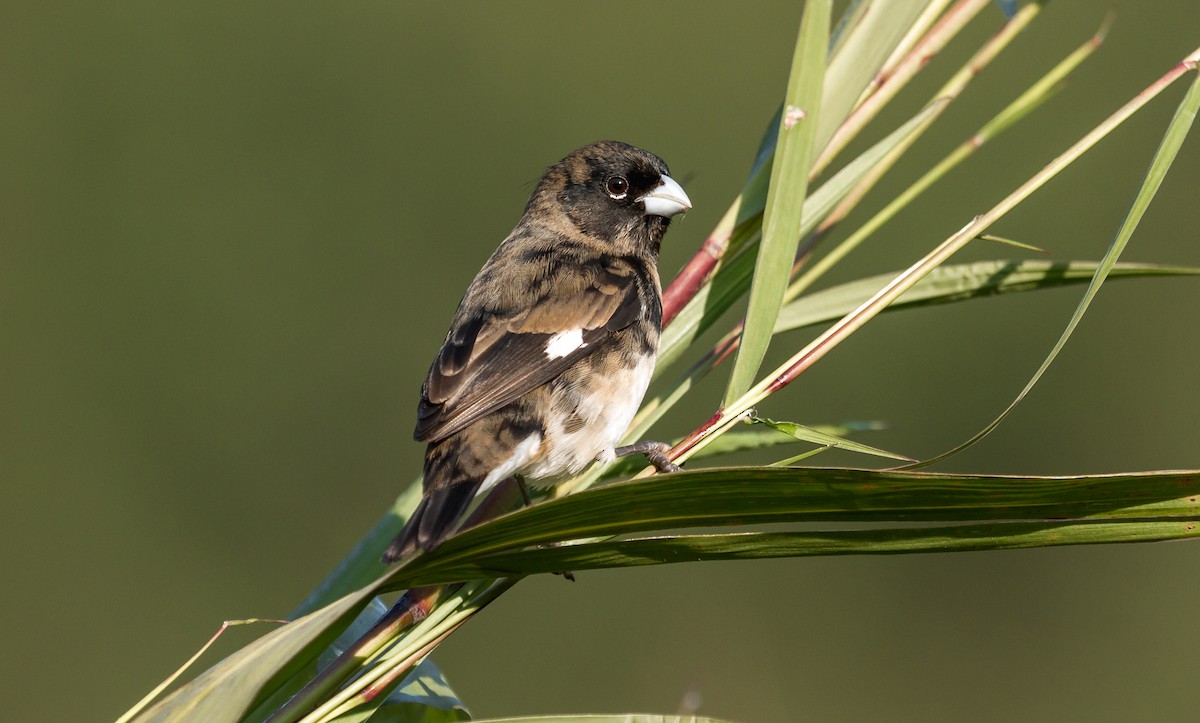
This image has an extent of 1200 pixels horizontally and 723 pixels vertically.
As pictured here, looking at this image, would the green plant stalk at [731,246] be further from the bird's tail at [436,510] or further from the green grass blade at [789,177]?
the bird's tail at [436,510]

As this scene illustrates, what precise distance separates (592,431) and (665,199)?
3.22 ft

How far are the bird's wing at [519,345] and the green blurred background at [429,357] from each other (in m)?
3.79

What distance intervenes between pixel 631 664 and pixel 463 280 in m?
2.97

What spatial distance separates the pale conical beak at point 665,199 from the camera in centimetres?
329

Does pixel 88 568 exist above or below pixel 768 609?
above

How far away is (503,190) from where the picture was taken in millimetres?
8070

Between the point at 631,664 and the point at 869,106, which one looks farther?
the point at 631,664

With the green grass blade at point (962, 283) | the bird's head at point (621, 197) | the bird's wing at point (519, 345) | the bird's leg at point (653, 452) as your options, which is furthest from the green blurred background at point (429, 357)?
the green grass blade at point (962, 283)

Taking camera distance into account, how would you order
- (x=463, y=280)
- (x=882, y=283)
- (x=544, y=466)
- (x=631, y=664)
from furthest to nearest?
1. (x=463, y=280)
2. (x=631, y=664)
3. (x=544, y=466)
4. (x=882, y=283)

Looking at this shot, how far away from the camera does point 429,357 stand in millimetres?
7512

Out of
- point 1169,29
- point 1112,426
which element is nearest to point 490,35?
point 1169,29

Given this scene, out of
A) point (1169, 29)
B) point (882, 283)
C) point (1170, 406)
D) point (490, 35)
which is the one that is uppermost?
point (490, 35)

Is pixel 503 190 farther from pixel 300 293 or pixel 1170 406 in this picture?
pixel 1170 406

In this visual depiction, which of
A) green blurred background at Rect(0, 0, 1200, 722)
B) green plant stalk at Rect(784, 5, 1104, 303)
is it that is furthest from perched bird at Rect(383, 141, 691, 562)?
green blurred background at Rect(0, 0, 1200, 722)
